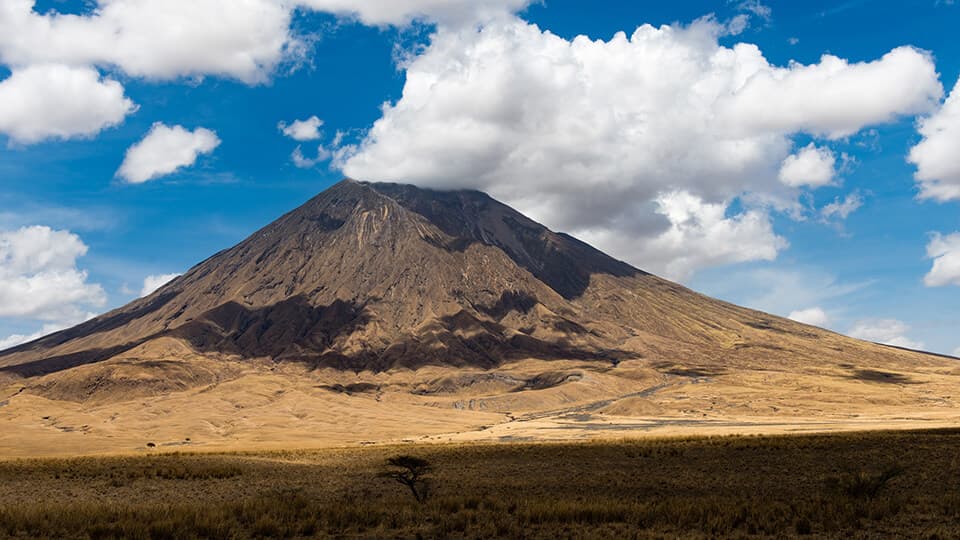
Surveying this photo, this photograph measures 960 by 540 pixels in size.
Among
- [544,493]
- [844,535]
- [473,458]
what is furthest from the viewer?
[473,458]

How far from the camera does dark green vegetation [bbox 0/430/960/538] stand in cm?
1925

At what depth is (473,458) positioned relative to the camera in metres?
46.0

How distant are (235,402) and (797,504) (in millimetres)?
150375

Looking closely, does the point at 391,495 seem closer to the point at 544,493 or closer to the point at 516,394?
the point at 544,493

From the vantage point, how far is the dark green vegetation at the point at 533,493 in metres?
19.2

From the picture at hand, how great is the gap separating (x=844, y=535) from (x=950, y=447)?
25.0 metres

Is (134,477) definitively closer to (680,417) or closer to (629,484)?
(629,484)

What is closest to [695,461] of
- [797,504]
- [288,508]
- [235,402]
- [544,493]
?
[544,493]

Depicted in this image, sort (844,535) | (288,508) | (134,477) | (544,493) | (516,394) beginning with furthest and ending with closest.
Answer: (516,394) < (134,477) < (544,493) < (288,508) < (844,535)

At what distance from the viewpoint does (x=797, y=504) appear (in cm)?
2311

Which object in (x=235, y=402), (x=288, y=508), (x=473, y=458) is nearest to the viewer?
(x=288, y=508)

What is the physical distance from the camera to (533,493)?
97.8 feet

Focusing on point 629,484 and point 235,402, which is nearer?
point 629,484

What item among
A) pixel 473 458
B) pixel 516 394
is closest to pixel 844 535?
pixel 473 458
